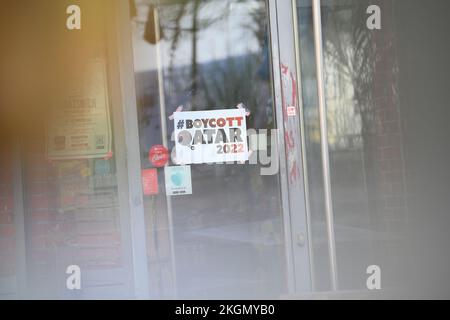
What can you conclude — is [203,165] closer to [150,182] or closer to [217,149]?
[217,149]

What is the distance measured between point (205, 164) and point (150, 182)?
0.45 metres

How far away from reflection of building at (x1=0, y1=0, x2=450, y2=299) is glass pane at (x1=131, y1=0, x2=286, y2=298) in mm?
11

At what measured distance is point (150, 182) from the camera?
250 inches

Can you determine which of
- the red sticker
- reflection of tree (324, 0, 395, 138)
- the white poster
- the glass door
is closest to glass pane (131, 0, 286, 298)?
the glass door

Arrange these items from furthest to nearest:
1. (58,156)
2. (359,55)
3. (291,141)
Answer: (359,55), (58,156), (291,141)

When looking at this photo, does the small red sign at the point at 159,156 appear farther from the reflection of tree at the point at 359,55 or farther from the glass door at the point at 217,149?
the reflection of tree at the point at 359,55

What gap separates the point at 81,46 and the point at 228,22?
117 centimetres

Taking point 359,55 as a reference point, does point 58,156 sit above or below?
below

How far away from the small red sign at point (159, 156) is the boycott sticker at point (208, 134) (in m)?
0.09

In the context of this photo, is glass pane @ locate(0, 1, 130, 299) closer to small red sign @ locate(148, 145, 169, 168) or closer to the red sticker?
small red sign @ locate(148, 145, 169, 168)

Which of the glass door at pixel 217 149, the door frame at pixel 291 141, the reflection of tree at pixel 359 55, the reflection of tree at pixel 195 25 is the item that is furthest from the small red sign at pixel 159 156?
the reflection of tree at pixel 359 55

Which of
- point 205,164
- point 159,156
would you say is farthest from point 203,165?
point 159,156

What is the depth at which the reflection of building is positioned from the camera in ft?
20.8

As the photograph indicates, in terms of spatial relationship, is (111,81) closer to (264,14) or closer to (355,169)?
(264,14)
